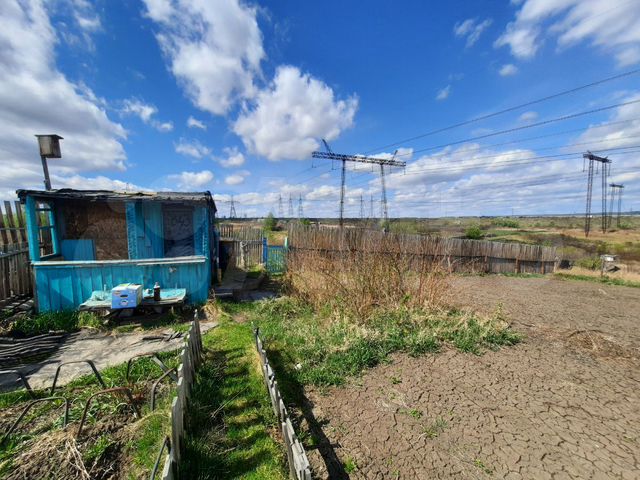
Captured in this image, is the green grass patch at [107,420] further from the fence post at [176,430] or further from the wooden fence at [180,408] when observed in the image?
the fence post at [176,430]

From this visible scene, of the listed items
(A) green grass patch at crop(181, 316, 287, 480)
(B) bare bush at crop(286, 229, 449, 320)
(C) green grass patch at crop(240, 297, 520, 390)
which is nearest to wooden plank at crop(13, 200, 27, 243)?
(A) green grass patch at crop(181, 316, 287, 480)

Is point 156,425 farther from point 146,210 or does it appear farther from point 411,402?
point 146,210

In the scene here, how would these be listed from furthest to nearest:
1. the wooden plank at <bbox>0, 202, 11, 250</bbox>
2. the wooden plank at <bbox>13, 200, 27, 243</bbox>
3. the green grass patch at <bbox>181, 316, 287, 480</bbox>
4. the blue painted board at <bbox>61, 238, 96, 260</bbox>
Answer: the blue painted board at <bbox>61, 238, 96, 260</bbox>
the wooden plank at <bbox>13, 200, 27, 243</bbox>
the wooden plank at <bbox>0, 202, 11, 250</bbox>
the green grass patch at <bbox>181, 316, 287, 480</bbox>

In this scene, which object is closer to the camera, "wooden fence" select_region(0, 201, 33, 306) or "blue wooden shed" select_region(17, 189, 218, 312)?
"wooden fence" select_region(0, 201, 33, 306)

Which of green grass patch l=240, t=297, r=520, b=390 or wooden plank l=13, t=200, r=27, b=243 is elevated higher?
wooden plank l=13, t=200, r=27, b=243

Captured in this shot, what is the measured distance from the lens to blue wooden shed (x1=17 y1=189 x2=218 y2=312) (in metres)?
5.83

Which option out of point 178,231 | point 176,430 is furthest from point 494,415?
point 178,231

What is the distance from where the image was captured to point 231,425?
290cm

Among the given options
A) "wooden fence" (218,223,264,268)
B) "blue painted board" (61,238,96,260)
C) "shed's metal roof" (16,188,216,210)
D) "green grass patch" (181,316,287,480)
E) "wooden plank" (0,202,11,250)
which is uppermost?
"shed's metal roof" (16,188,216,210)

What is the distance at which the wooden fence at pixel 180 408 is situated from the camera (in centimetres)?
177

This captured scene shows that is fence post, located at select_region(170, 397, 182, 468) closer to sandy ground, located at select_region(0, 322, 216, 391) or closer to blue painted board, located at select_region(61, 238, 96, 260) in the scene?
sandy ground, located at select_region(0, 322, 216, 391)

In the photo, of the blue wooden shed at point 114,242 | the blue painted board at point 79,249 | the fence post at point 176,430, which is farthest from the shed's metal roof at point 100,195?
the fence post at point 176,430

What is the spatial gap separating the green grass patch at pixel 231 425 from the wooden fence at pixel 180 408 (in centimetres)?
17

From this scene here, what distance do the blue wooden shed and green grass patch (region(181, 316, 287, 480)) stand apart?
2.97 metres
